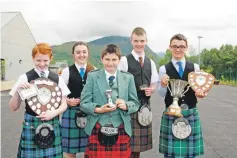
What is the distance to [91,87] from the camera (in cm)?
268

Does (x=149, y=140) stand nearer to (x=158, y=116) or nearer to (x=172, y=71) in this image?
(x=172, y=71)

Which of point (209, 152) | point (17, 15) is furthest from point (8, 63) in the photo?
point (209, 152)

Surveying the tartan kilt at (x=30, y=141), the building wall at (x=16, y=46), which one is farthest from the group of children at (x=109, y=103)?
the building wall at (x=16, y=46)

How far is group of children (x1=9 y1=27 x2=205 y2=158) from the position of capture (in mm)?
2625

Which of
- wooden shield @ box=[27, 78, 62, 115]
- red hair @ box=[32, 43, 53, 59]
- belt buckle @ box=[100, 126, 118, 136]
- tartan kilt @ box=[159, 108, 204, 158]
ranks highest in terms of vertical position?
red hair @ box=[32, 43, 53, 59]

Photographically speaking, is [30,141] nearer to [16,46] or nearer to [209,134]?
[209,134]

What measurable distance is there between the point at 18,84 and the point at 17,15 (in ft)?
96.0

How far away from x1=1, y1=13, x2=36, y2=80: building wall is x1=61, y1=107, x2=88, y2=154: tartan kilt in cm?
2420

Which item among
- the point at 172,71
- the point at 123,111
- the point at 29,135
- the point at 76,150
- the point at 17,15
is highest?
the point at 17,15

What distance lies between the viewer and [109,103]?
250 centimetres

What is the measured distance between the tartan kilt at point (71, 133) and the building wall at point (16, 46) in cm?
2420

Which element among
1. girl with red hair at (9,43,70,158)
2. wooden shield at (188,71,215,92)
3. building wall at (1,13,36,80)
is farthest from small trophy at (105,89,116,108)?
building wall at (1,13,36,80)

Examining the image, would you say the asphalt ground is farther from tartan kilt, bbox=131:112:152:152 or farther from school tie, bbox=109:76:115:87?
school tie, bbox=109:76:115:87

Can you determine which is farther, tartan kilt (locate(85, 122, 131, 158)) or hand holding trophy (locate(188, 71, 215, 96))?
hand holding trophy (locate(188, 71, 215, 96))
